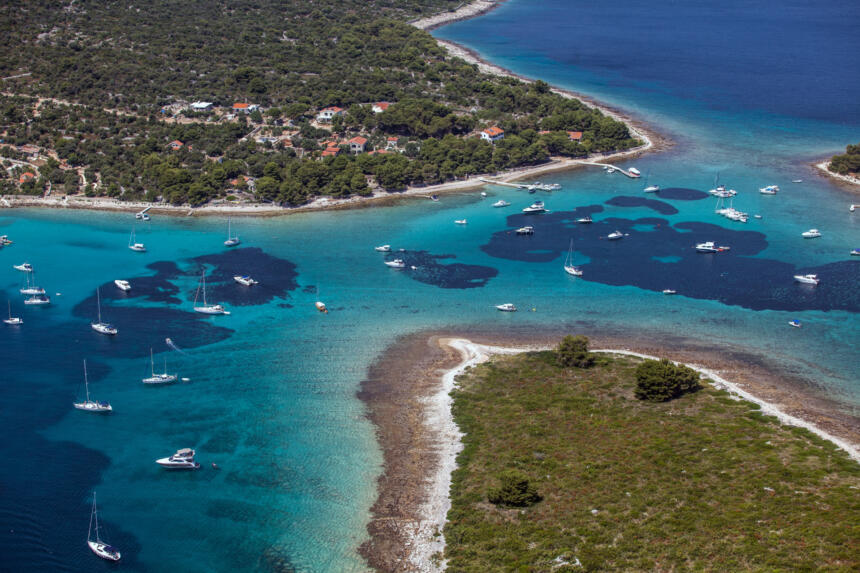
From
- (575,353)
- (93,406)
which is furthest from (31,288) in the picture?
(575,353)

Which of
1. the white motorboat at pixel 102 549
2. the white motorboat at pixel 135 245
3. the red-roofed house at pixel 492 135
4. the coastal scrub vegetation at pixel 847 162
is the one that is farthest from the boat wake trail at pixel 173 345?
the coastal scrub vegetation at pixel 847 162

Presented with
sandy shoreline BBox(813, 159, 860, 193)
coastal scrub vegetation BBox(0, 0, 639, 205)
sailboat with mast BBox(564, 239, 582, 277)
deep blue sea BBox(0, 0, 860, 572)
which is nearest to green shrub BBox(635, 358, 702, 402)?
deep blue sea BBox(0, 0, 860, 572)

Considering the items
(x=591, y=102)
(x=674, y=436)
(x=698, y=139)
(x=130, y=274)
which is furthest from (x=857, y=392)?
(x=591, y=102)

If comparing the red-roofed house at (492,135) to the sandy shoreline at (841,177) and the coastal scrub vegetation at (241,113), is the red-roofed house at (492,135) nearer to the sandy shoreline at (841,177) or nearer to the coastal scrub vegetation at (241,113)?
the coastal scrub vegetation at (241,113)

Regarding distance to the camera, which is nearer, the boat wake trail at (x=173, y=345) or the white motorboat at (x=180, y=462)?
the white motorboat at (x=180, y=462)

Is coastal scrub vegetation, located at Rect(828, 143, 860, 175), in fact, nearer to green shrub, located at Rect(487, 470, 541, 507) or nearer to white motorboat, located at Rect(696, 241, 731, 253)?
white motorboat, located at Rect(696, 241, 731, 253)

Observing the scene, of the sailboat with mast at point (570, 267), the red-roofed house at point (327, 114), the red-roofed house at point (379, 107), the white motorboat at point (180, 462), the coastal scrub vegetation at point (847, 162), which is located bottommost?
the white motorboat at point (180, 462)

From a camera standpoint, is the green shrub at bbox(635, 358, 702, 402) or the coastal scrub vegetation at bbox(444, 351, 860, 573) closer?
the coastal scrub vegetation at bbox(444, 351, 860, 573)
